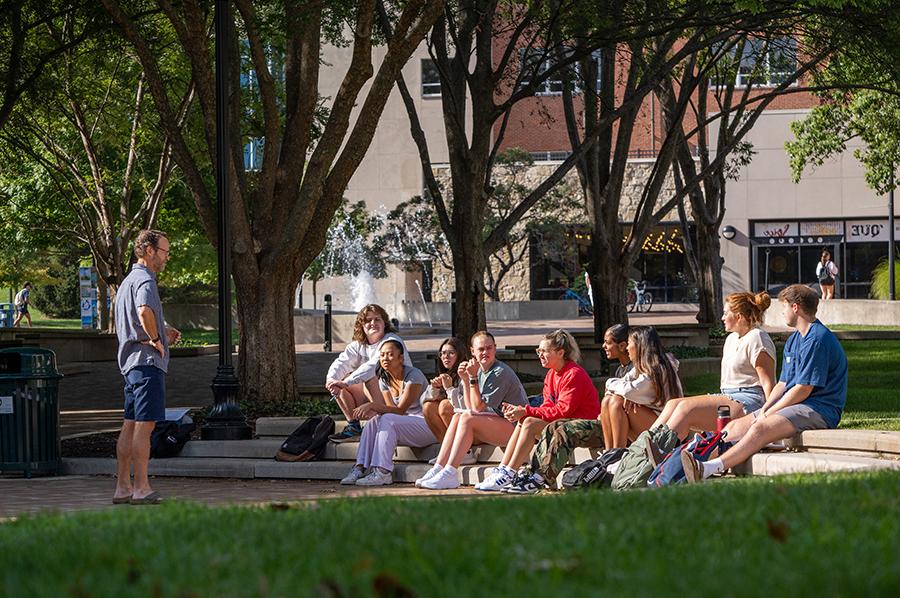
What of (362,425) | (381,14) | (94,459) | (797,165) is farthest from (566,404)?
(797,165)

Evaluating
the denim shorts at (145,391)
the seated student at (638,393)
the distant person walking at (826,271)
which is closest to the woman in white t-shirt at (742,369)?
the seated student at (638,393)

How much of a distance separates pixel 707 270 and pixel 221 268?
18311mm

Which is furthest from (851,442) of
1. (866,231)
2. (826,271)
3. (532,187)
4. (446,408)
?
(866,231)

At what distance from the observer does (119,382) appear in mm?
24031

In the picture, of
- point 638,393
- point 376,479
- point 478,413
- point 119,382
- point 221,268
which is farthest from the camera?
point 119,382

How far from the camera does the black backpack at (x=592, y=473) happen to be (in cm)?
995

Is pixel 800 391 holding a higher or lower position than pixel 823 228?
lower

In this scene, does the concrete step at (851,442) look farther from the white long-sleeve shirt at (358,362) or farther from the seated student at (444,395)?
the white long-sleeve shirt at (358,362)

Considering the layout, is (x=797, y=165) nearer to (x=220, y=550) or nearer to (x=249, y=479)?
(x=249, y=479)

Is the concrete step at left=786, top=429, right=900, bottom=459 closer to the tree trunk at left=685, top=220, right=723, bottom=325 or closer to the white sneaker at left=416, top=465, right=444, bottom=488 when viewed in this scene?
the white sneaker at left=416, top=465, right=444, bottom=488

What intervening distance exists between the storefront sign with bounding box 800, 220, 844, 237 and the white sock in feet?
142

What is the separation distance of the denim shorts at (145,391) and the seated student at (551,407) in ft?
8.51

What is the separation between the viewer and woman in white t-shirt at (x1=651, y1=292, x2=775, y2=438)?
10320 millimetres

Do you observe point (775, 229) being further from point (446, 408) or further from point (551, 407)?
point (551, 407)
